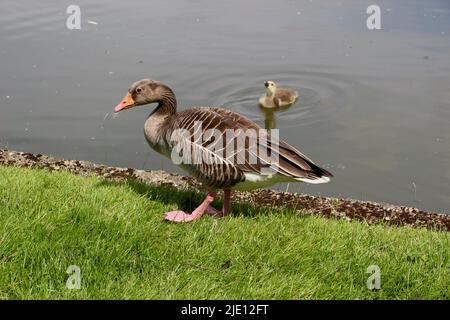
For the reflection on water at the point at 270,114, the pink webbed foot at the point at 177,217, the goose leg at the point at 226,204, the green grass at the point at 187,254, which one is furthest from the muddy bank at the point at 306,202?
the reflection on water at the point at 270,114

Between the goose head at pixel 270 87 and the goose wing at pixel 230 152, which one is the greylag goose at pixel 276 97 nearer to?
the goose head at pixel 270 87

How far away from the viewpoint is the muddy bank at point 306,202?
30.1 feet

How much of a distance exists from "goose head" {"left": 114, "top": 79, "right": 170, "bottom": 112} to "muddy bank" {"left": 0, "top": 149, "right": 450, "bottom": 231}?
2.26 meters

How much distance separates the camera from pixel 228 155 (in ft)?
20.8

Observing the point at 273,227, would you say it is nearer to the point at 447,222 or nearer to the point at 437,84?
the point at 447,222

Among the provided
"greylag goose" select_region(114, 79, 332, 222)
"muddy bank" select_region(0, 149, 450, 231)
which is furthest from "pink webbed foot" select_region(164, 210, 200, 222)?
"muddy bank" select_region(0, 149, 450, 231)

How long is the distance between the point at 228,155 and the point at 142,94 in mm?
1603

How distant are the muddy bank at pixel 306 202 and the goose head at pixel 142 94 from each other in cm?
226

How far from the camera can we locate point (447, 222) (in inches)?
363

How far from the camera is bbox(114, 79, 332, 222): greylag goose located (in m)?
6.24

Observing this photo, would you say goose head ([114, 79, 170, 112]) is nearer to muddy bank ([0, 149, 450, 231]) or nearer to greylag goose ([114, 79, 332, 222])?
greylag goose ([114, 79, 332, 222])
